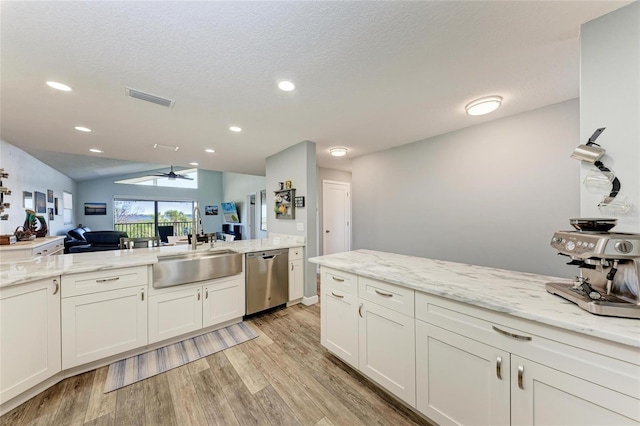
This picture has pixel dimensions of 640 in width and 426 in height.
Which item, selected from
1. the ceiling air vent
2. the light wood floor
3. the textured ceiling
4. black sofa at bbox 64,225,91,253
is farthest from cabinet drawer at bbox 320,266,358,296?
black sofa at bbox 64,225,91,253

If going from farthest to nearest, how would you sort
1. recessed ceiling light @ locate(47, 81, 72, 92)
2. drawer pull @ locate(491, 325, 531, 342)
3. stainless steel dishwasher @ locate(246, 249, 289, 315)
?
stainless steel dishwasher @ locate(246, 249, 289, 315) < recessed ceiling light @ locate(47, 81, 72, 92) < drawer pull @ locate(491, 325, 531, 342)

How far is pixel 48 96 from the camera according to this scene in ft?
6.51

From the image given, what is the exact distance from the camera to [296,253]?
3.38 metres

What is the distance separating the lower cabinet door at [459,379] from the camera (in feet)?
3.67

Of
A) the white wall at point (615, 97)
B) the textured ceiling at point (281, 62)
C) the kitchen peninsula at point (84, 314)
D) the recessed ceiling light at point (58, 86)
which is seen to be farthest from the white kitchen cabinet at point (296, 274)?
the white wall at point (615, 97)

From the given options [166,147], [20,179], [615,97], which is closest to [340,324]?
[615,97]

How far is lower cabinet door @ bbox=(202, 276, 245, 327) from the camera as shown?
2531 millimetres

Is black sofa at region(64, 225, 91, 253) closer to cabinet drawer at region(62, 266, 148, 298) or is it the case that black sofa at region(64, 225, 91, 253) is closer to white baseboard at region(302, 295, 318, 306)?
cabinet drawer at region(62, 266, 148, 298)

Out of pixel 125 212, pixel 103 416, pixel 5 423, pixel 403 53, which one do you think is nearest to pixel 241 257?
pixel 103 416

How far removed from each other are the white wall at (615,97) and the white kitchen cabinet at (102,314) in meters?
3.42

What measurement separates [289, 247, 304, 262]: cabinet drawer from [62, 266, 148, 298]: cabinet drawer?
1.70 m

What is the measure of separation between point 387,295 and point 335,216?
377 cm

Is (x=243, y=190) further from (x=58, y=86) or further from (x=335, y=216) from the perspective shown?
(x=58, y=86)

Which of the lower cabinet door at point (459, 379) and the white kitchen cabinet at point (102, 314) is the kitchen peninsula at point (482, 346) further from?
the white kitchen cabinet at point (102, 314)
